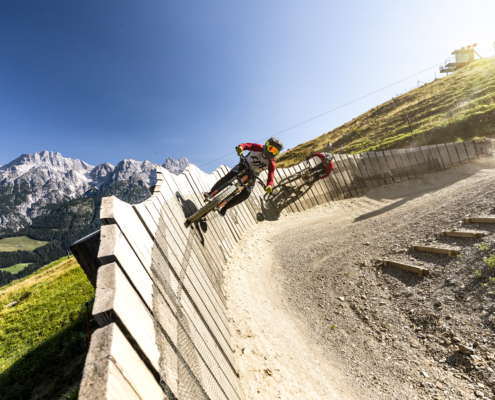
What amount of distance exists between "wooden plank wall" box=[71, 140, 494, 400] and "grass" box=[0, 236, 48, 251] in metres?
251

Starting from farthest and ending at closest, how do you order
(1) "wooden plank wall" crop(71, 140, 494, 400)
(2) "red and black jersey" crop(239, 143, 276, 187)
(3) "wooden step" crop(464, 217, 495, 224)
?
1. (2) "red and black jersey" crop(239, 143, 276, 187)
2. (3) "wooden step" crop(464, 217, 495, 224)
3. (1) "wooden plank wall" crop(71, 140, 494, 400)

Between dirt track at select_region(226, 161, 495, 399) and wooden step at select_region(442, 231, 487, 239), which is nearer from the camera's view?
dirt track at select_region(226, 161, 495, 399)

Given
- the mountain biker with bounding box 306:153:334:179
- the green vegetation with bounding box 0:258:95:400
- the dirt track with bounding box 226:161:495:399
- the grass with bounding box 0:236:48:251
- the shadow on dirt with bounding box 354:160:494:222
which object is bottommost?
the shadow on dirt with bounding box 354:160:494:222

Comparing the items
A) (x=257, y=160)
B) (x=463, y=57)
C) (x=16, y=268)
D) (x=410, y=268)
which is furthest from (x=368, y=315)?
(x=16, y=268)

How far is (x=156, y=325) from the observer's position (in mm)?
1771

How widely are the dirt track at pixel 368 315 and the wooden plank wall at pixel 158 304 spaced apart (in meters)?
0.66

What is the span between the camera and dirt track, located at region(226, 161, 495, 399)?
2934 mm

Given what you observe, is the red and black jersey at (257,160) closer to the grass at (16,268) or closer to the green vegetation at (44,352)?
the green vegetation at (44,352)

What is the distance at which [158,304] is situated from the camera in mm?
1992

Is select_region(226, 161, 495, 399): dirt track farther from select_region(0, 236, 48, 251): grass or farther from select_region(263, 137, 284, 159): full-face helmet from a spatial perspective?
select_region(0, 236, 48, 251): grass

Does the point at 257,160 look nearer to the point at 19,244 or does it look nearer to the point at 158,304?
the point at 158,304

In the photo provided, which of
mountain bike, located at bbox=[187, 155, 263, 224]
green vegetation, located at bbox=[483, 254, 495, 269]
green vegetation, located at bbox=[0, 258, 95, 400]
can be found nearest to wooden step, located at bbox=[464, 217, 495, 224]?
green vegetation, located at bbox=[483, 254, 495, 269]

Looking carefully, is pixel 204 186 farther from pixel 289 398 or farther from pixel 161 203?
pixel 289 398

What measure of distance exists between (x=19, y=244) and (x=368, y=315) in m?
272
